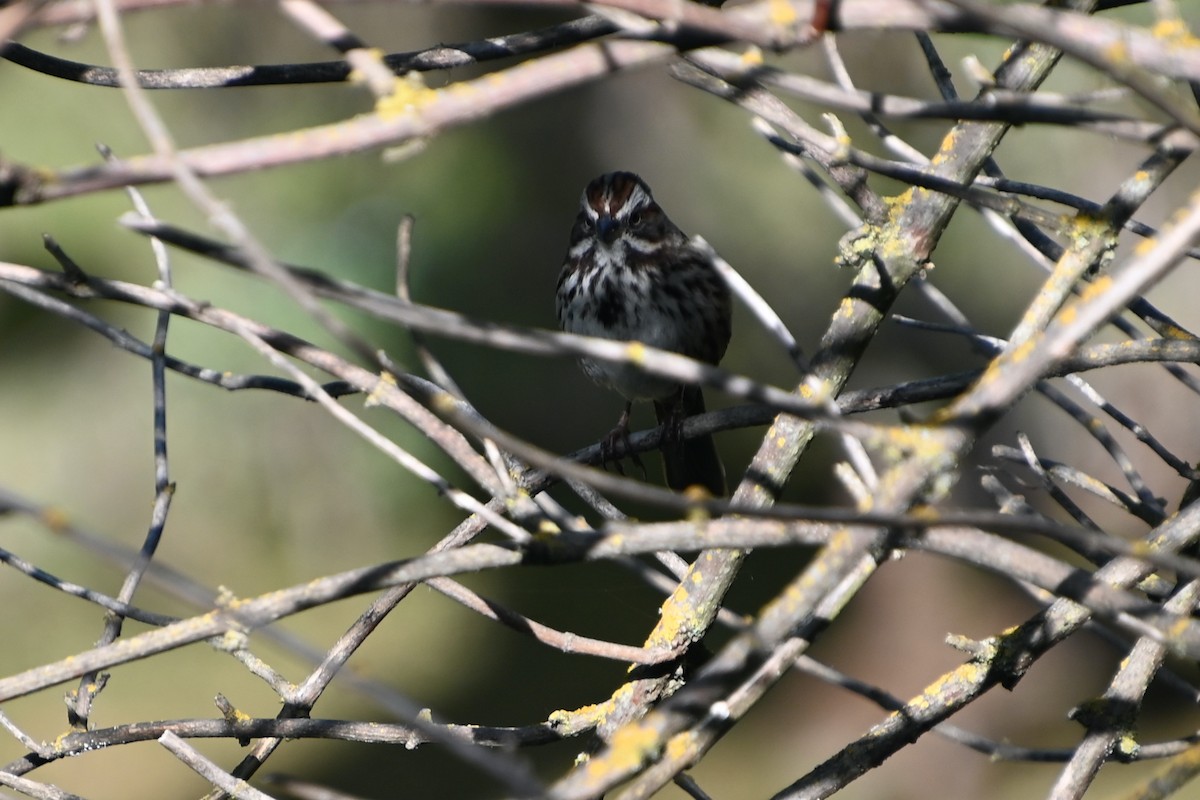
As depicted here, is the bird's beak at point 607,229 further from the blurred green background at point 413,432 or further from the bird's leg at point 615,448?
the blurred green background at point 413,432

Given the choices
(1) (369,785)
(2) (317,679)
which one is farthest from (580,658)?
(2) (317,679)

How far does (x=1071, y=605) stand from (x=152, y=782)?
513 cm

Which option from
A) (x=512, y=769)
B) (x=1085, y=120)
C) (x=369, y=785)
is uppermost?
(x=369, y=785)

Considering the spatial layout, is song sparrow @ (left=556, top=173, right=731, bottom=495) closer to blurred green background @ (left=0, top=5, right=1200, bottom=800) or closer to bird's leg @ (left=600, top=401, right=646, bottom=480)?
bird's leg @ (left=600, top=401, right=646, bottom=480)

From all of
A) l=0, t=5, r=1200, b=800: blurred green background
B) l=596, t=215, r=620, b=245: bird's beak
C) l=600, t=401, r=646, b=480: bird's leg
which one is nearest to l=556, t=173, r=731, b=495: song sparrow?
l=596, t=215, r=620, b=245: bird's beak

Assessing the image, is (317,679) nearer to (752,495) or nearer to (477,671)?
(752,495)

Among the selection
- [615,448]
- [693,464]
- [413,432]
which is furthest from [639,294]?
[413,432]

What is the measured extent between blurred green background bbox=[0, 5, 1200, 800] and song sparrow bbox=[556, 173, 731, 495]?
5.74 ft

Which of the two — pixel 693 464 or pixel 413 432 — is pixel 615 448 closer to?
pixel 693 464

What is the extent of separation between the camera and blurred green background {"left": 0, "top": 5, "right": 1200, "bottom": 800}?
5.77 metres

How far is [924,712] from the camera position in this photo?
70.0 inches

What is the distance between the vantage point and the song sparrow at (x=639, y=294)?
3.94 metres

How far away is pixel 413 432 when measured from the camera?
6.25 metres

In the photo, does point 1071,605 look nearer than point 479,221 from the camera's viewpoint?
Yes
